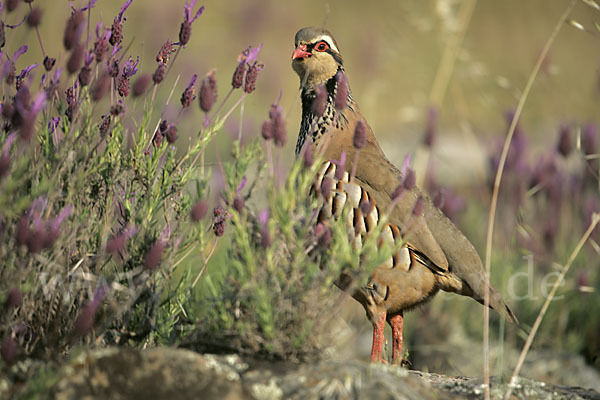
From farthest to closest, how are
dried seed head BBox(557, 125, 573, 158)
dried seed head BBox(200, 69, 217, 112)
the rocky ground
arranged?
dried seed head BBox(557, 125, 573, 158)
dried seed head BBox(200, 69, 217, 112)
the rocky ground

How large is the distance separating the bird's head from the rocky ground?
6.50 feet

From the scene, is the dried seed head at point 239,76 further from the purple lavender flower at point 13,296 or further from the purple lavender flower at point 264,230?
the purple lavender flower at point 13,296

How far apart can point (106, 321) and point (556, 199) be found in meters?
4.01

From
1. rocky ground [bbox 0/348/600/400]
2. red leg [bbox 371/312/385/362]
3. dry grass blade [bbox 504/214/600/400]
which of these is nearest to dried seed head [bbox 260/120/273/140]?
rocky ground [bbox 0/348/600/400]

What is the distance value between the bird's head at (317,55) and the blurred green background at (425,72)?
366 millimetres

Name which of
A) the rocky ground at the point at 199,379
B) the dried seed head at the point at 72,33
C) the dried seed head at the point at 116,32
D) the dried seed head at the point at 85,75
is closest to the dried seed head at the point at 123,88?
the dried seed head at the point at 116,32

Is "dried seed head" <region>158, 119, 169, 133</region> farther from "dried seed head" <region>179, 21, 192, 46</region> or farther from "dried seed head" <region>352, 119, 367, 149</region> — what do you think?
"dried seed head" <region>352, 119, 367, 149</region>

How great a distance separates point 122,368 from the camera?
2184 mm

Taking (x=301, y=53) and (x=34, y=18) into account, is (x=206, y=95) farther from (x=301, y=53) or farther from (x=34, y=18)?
(x=301, y=53)

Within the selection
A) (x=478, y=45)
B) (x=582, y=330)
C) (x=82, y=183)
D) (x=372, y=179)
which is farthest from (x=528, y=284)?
(x=478, y=45)

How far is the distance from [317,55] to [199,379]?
89.5 inches

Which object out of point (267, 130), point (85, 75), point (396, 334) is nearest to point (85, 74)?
point (85, 75)

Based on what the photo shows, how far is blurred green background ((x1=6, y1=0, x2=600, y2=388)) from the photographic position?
4938 mm

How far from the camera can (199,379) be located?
2.23 meters
